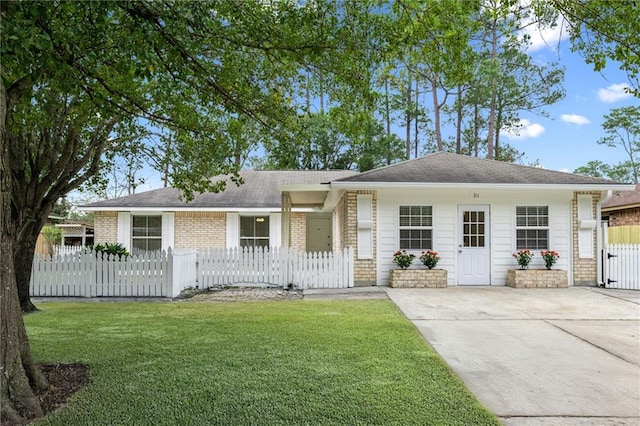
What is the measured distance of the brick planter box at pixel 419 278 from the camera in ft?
33.7

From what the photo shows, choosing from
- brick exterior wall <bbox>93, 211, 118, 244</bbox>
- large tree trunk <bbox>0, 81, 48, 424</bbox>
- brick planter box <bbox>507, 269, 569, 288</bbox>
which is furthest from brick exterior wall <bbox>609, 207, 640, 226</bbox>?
brick exterior wall <bbox>93, 211, 118, 244</bbox>

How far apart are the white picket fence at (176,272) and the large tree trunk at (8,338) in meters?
6.11

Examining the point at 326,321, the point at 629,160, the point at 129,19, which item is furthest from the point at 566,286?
the point at 629,160

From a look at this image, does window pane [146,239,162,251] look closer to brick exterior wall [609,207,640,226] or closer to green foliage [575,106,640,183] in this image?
brick exterior wall [609,207,640,226]

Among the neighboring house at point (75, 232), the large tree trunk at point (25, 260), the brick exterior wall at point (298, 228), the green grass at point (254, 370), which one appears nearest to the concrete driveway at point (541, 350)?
the green grass at point (254, 370)

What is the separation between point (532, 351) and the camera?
4.91 metres

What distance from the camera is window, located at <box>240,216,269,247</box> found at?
15.8 m

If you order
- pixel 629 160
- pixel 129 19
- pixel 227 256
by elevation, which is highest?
pixel 629 160

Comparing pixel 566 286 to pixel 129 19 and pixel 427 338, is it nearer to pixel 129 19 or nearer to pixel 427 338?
pixel 427 338

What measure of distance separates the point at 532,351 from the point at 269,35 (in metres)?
4.81

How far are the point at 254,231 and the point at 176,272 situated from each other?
6.38 metres

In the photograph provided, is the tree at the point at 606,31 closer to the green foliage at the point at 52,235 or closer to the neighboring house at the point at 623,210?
the neighboring house at the point at 623,210

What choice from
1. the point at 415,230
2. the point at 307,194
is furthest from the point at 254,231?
the point at 415,230

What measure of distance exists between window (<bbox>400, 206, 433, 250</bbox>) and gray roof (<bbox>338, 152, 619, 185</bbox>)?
2.99ft
